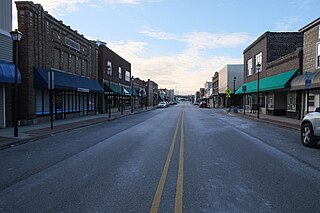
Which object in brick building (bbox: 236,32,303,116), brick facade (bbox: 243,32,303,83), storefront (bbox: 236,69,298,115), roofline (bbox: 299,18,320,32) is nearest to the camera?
roofline (bbox: 299,18,320,32)

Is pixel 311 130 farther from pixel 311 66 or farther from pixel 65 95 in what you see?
pixel 65 95

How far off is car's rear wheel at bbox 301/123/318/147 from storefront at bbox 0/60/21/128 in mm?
15476

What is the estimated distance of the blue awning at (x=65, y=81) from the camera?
65.5 feet

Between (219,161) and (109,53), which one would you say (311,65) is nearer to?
(219,161)

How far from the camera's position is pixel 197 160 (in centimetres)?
838

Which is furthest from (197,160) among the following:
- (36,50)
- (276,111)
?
(276,111)

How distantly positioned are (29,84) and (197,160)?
15248 mm

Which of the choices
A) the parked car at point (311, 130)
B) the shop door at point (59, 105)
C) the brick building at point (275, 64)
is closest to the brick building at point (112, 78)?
the shop door at point (59, 105)

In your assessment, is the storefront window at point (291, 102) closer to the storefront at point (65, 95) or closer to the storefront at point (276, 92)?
the storefront at point (276, 92)

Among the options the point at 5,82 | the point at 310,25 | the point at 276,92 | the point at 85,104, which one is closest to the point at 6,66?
the point at 5,82

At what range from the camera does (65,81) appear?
23.4 metres

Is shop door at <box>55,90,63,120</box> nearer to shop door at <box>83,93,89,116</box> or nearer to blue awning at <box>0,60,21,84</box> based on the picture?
shop door at <box>83,93,89,116</box>

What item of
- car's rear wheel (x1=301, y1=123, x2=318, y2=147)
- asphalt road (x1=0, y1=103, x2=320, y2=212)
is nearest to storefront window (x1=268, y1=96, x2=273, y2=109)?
car's rear wheel (x1=301, y1=123, x2=318, y2=147)

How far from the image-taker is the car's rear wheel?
10617mm
